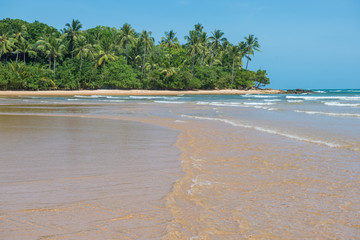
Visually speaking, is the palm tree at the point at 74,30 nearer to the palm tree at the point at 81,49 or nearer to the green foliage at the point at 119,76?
the palm tree at the point at 81,49

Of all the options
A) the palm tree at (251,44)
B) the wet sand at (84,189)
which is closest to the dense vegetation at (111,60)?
the palm tree at (251,44)

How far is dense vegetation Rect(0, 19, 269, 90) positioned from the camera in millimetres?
60406

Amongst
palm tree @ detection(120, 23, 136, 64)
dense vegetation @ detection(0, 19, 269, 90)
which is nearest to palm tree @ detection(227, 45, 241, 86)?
dense vegetation @ detection(0, 19, 269, 90)

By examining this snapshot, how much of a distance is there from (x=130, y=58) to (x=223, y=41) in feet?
91.7

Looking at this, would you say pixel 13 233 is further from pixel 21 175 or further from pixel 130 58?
pixel 130 58

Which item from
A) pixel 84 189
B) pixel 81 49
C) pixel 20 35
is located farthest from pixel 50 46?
pixel 84 189

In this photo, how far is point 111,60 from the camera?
70312 mm

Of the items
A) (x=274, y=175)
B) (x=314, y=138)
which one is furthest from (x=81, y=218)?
(x=314, y=138)

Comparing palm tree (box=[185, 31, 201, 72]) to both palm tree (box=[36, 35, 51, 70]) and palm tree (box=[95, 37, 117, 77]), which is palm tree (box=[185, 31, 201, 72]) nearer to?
palm tree (box=[95, 37, 117, 77])

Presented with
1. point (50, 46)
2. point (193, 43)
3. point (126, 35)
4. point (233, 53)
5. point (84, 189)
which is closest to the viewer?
point (84, 189)

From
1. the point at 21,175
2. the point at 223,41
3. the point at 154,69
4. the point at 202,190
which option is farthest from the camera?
the point at 223,41

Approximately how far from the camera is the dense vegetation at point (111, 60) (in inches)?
2378

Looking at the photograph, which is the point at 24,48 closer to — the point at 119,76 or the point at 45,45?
→ the point at 45,45

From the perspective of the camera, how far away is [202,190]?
12.8 ft
